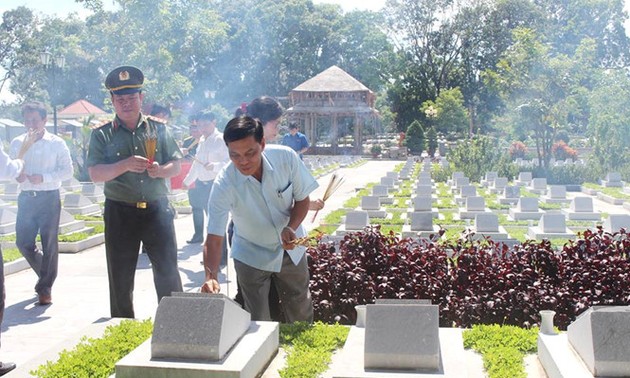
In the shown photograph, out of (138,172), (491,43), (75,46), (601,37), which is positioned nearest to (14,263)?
(138,172)

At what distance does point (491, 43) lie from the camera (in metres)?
56.0

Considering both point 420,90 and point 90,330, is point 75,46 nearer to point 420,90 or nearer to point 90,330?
A: point 420,90

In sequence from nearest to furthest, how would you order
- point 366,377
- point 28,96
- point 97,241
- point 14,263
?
point 366,377, point 14,263, point 97,241, point 28,96

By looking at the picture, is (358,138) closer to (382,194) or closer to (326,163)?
(326,163)

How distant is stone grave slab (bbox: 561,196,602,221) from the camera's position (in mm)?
13562

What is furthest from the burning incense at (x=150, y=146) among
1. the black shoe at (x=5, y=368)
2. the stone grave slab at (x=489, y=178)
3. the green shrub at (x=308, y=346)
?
the stone grave slab at (x=489, y=178)

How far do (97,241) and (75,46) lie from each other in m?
44.7

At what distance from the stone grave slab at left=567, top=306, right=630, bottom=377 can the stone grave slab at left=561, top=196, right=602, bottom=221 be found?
37.2 feet

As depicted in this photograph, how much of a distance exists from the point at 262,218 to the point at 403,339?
123cm

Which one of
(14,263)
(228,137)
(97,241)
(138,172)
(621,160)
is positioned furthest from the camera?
(621,160)

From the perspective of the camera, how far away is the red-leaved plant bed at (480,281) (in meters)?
5.32

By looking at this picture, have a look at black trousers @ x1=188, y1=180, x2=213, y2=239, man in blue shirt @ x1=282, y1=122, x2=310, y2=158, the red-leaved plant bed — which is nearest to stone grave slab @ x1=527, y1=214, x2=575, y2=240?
man in blue shirt @ x1=282, y1=122, x2=310, y2=158

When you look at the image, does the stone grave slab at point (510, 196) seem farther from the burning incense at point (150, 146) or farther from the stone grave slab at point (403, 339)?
the stone grave slab at point (403, 339)

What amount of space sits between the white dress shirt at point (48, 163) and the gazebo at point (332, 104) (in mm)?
38586
